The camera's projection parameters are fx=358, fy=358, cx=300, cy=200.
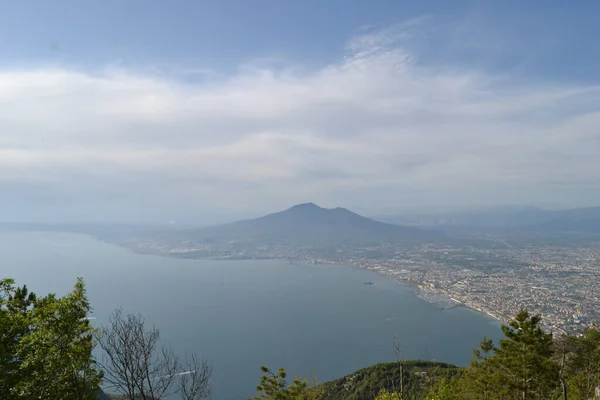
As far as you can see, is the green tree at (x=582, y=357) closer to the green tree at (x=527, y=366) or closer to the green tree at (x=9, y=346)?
the green tree at (x=527, y=366)

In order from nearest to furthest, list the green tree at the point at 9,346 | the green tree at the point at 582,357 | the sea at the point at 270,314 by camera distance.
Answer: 1. the green tree at the point at 9,346
2. the green tree at the point at 582,357
3. the sea at the point at 270,314

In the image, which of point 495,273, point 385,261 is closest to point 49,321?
point 495,273

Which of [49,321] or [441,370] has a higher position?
[49,321]

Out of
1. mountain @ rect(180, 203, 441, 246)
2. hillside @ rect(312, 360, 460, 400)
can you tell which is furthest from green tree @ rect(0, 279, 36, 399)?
mountain @ rect(180, 203, 441, 246)

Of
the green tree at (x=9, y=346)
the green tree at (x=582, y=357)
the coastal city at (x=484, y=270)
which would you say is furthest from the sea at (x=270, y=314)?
the green tree at (x=9, y=346)

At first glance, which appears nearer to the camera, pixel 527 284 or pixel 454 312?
pixel 454 312

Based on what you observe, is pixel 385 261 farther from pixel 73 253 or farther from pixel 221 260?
pixel 73 253

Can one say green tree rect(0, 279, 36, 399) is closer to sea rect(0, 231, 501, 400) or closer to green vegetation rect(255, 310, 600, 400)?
green vegetation rect(255, 310, 600, 400)

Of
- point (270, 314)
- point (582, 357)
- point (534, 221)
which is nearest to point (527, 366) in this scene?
point (582, 357)
